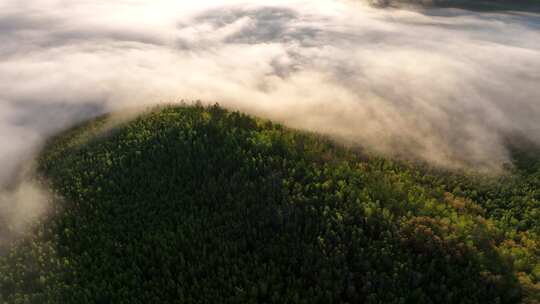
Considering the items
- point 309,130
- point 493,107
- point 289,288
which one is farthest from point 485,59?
point 289,288

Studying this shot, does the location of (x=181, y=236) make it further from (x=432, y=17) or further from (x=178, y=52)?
(x=432, y=17)

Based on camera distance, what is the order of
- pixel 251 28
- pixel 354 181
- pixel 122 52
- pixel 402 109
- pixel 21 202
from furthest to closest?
pixel 251 28 → pixel 122 52 → pixel 402 109 → pixel 21 202 → pixel 354 181

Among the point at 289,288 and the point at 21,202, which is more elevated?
the point at 289,288

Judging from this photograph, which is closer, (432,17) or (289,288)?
(289,288)

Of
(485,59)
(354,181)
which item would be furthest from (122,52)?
(354,181)

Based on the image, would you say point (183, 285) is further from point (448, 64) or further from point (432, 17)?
point (432, 17)

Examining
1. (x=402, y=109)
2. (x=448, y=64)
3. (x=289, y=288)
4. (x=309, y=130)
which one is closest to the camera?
(x=289, y=288)
